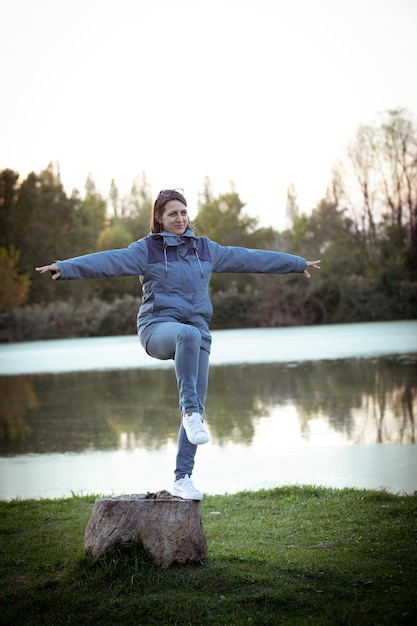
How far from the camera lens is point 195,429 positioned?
460cm

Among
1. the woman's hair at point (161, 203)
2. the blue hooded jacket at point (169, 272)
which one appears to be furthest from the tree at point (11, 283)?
the blue hooded jacket at point (169, 272)

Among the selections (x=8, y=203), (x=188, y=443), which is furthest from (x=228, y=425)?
(x=8, y=203)

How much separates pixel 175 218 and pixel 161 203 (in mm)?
147

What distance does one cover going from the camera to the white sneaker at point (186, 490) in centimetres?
464

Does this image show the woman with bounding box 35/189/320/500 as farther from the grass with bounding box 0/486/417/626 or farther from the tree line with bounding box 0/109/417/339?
the tree line with bounding box 0/109/417/339

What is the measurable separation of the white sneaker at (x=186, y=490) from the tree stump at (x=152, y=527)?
3 cm

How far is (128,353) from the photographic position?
83.5 ft

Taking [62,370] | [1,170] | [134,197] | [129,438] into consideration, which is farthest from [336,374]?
[134,197]

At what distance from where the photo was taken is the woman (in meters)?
4.63

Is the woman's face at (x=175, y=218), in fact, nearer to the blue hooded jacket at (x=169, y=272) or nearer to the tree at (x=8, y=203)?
the blue hooded jacket at (x=169, y=272)

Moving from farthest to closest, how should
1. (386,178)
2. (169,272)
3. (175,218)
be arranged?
(386,178) → (175,218) → (169,272)

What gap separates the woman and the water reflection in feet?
15.6

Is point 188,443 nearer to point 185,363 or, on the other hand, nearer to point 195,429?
point 195,429

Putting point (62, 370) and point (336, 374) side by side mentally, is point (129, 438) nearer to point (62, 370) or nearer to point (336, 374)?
point (336, 374)
